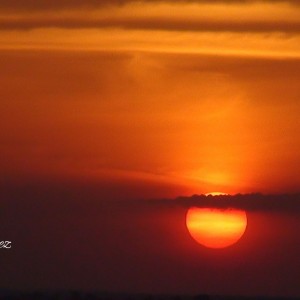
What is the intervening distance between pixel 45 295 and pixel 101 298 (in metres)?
2.30

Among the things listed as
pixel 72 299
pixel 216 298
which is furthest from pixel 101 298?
pixel 216 298

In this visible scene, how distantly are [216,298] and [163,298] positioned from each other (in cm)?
213

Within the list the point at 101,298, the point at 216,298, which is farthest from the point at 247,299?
the point at 101,298

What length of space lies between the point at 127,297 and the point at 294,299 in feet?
20.6

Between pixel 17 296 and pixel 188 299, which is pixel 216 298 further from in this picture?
pixel 17 296

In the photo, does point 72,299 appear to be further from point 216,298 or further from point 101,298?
point 216,298

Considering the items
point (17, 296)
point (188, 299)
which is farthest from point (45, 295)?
point (188, 299)

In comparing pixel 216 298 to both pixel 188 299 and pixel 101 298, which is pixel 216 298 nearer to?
pixel 188 299

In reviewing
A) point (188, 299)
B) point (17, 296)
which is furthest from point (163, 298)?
point (17, 296)

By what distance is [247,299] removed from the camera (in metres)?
68.9

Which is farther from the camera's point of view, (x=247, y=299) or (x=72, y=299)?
(x=247, y=299)

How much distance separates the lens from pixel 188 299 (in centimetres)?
Answer: 6831

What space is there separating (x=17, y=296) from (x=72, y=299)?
2.05 m

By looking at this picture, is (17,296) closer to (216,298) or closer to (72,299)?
(72,299)
